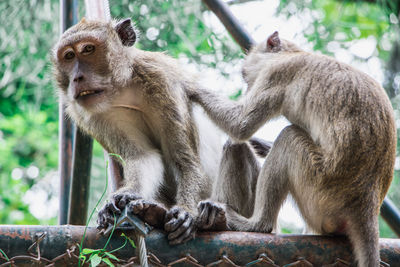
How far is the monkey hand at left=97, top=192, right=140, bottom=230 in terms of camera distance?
320cm

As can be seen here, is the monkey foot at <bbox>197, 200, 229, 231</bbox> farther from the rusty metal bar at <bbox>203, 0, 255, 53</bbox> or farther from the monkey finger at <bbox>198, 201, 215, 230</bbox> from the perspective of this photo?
the rusty metal bar at <bbox>203, 0, 255, 53</bbox>

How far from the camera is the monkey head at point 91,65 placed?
4.20 meters

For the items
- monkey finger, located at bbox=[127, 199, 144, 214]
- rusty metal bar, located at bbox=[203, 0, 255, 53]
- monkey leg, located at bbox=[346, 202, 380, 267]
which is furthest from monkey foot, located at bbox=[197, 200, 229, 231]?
rusty metal bar, located at bbox=[203, 0, 255, 53]

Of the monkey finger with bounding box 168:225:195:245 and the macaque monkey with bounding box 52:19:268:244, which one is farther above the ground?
the macaque monkey with bounding box 52:19:268:244

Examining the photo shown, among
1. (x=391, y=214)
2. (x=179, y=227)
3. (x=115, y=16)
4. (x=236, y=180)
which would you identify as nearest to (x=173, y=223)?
(x=179, y=227)

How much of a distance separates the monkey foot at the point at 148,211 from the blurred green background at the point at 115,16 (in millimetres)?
4505

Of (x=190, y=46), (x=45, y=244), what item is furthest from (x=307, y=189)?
(x=190, y=46)

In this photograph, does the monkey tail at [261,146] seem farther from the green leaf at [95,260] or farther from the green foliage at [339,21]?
the green foliage at [339,21]

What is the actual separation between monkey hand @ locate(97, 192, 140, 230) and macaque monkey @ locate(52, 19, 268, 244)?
0.39 m

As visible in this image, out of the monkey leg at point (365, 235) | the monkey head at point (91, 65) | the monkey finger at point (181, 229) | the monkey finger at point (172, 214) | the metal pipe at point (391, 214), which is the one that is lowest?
the metal pipe at point (391, 214)

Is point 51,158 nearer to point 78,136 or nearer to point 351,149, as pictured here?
point 78,136

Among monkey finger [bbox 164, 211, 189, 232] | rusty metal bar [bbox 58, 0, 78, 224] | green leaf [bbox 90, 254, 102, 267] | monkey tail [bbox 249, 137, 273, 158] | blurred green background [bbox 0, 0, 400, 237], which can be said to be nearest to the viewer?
green leaf [bbox 90, 254, 102, 267]

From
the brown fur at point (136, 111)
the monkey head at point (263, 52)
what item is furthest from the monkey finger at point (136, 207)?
the monkey head at point (263, 52)

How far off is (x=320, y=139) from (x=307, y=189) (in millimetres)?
385
